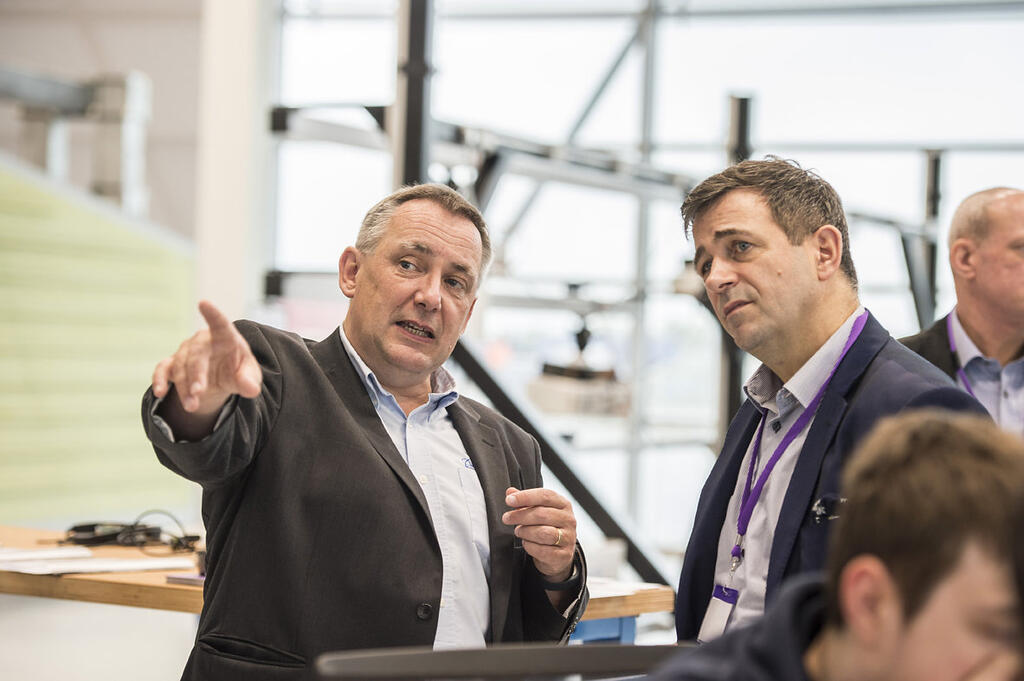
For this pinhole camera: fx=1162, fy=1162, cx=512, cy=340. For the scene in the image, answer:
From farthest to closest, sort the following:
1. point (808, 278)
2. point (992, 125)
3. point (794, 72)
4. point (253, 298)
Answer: point (794, 72)
point (992, 125)
point (253, 298)
point (808, 278)

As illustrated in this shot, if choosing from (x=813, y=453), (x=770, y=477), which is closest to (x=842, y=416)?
(x=813, y=453)

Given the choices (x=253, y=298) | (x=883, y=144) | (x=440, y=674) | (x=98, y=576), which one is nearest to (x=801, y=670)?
(x=440, y=674)

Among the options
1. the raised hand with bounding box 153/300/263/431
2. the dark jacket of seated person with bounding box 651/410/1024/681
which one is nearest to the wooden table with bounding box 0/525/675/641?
the raised hand with bounding box 153/300/263/431

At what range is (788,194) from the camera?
6.72ft

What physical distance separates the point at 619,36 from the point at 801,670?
8.55 meters

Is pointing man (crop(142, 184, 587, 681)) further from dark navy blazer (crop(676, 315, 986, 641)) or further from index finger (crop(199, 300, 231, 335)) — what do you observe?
dark navy blazer (crop(676, 315, 986, 641))

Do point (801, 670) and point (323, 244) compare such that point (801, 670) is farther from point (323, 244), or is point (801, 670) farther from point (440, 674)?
point (323, 244)

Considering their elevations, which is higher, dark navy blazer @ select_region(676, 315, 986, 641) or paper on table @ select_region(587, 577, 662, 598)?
dark navy blazer @ select_region(676, 315, 986, 641)

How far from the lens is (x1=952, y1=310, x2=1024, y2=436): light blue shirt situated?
127 inches

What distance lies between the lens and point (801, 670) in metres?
1.01

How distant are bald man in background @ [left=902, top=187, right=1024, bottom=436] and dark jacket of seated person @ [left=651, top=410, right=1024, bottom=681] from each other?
239 centimetres

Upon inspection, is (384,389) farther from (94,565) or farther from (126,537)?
(126,537)

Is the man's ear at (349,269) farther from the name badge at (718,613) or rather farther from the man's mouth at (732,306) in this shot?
the name badge at (718,613)

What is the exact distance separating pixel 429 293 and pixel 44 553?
1.17m
